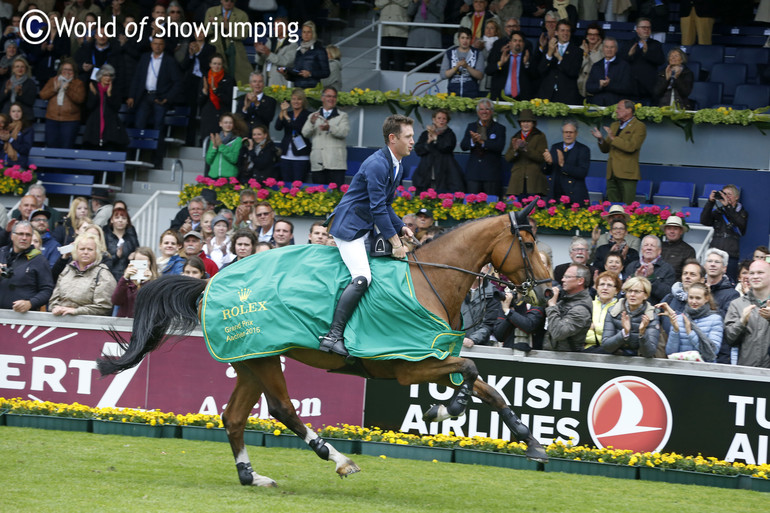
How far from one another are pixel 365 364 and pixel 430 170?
713 cm

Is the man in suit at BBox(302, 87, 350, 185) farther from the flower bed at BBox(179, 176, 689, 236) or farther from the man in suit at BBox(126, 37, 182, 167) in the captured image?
the man in suit at BBox(126, 37, 182, 167)

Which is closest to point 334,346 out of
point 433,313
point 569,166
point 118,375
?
point 433,313

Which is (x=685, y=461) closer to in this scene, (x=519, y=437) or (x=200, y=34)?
(x=519, y=437)

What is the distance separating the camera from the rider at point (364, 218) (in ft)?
23.3

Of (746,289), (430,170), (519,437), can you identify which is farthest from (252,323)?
(430,170)

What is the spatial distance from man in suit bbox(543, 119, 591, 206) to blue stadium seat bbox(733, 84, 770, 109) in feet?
10.2

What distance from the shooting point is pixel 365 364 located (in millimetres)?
7293

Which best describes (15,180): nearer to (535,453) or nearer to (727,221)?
(727,221)

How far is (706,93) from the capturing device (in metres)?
15.4

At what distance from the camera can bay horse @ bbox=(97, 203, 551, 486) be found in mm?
7078

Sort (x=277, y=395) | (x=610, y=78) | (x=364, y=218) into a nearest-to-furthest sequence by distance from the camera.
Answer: (x=364, y=218)
(x=277, y=395)
(x=610, y=78)

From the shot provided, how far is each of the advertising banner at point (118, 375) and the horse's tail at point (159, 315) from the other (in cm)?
166

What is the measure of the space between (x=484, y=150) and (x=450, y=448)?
6168 mm

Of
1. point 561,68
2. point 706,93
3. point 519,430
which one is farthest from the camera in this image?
point 706,93
